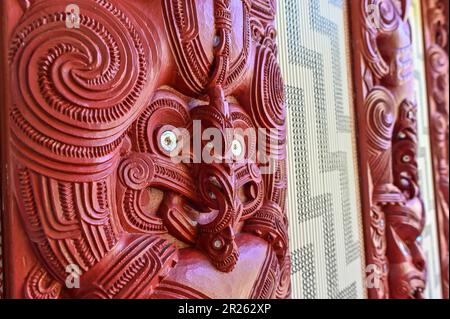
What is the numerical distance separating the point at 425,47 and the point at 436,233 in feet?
2.28

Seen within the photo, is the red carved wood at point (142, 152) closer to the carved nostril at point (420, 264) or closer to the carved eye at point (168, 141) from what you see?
the carved eye at point (168, 141)

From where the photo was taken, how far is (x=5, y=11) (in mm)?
677

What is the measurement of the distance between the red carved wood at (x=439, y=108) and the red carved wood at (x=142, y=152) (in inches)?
42.0

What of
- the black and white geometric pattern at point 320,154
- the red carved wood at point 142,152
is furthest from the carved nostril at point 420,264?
the red carved wood at point 142,152

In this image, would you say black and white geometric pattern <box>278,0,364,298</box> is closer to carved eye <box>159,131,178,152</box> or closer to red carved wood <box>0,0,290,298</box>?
red carved wood <box>0,0,290,298</box>

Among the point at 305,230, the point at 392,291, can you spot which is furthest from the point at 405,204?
the point at 305,230

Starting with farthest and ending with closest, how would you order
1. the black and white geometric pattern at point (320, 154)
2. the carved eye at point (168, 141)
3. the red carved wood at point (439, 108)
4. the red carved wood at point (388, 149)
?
the red carved wood at point (439, 108) → the red carved wood at point (388, 149) → the black and white geometric pattern at point (320, 154) → the carved eye at point (168, 141)

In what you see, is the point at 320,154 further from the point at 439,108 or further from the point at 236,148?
the point at 439,108

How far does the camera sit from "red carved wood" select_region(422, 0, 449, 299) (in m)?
1.87

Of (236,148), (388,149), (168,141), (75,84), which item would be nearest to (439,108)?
(388,149)

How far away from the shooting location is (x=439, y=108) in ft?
6.29

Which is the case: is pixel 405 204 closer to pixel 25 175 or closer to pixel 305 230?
pixel 305 230

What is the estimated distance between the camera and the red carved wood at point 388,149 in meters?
1.42

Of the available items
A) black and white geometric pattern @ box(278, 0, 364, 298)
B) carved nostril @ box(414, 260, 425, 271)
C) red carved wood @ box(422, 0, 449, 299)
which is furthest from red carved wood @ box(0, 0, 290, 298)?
red carved wood @ box(422, 0, 449, 299)
